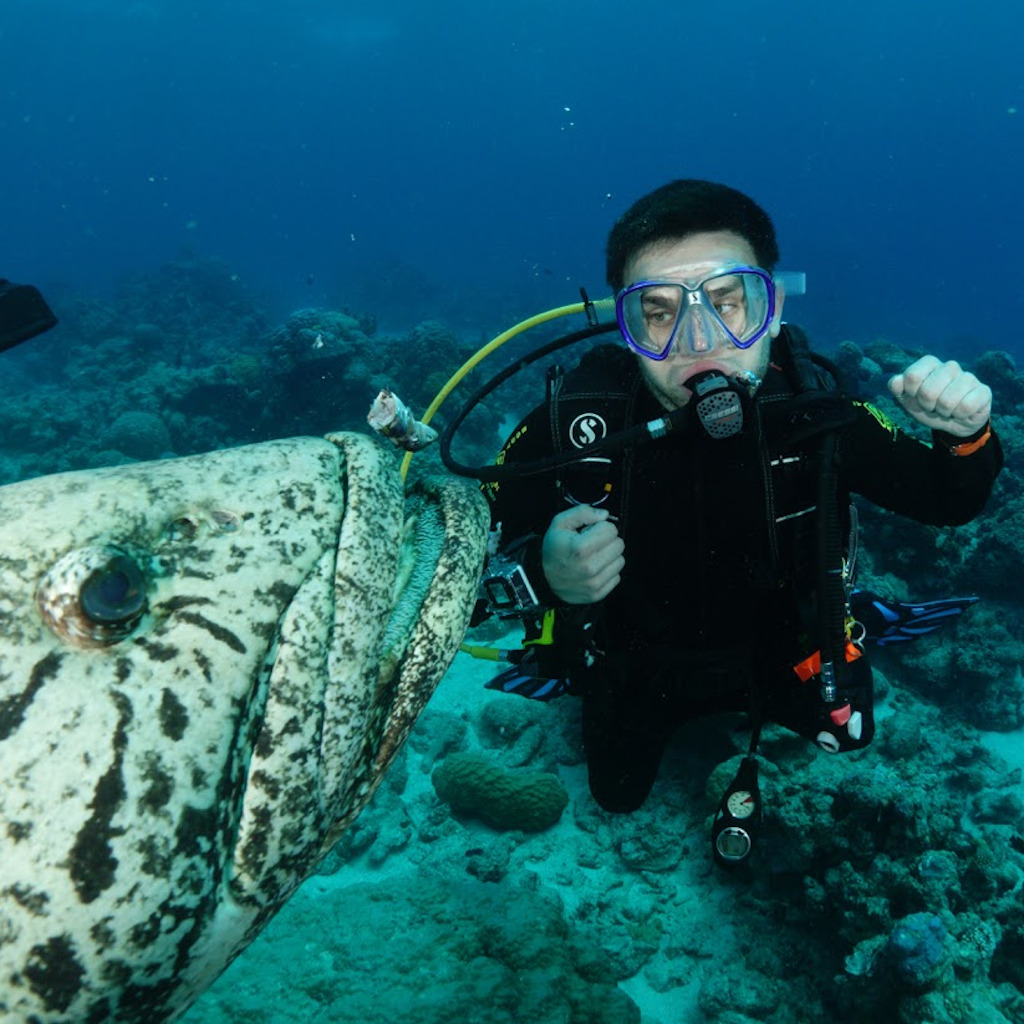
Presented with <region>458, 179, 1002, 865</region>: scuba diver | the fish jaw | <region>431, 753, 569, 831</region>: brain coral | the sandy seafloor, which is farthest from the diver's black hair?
<region>431, 753, 569, 831</region>: brain coral

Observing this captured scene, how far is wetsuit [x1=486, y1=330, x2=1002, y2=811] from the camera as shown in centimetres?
337

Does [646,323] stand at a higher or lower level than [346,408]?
lower

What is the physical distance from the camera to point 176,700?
126cm

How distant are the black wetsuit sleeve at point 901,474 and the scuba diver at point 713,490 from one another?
0.03 feet

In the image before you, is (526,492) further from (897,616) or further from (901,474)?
(897,616)

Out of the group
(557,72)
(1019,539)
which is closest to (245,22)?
(557,72)

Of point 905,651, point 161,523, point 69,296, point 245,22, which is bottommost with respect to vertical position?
point 161,523

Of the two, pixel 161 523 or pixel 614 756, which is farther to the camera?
pixel 614 756

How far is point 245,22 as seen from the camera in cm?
8862

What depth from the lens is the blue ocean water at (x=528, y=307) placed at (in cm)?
405

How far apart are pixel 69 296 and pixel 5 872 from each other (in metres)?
38.3

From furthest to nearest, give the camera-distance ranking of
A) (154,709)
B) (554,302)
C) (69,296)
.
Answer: (554,302) < (69,296) < (154,709)

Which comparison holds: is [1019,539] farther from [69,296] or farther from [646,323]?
[69,296]

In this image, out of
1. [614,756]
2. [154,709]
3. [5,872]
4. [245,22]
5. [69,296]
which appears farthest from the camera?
[245,22]
